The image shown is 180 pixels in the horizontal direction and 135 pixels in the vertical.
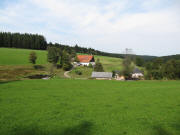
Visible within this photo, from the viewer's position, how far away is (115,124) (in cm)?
640

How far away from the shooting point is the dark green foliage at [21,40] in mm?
102812

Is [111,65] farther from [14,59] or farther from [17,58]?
[14,59]

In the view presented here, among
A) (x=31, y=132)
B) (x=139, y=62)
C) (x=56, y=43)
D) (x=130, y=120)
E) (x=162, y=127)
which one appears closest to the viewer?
(x=31, y=132)

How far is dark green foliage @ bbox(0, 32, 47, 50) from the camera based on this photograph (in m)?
103

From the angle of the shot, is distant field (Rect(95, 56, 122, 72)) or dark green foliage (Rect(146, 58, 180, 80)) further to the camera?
distant field (Rect(95, 56, 122, 72))

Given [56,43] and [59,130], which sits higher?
[56,43]

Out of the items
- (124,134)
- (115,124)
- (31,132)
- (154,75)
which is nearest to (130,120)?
(115,124)

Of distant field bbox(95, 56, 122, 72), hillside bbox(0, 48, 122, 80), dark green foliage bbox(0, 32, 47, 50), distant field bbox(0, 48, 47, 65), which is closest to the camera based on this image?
hillside bbox(0, 48, 122, 80)

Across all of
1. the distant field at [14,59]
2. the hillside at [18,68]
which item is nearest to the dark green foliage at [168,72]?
the hillside at [18,68]

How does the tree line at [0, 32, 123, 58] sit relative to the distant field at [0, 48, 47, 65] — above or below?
above

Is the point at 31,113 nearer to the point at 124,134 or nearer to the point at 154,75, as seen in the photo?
the point at 124,134

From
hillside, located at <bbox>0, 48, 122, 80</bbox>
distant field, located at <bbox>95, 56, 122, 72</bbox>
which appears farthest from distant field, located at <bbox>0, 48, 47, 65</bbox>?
distant field, located at <bbox>95, 56, 122, 72</bbox>

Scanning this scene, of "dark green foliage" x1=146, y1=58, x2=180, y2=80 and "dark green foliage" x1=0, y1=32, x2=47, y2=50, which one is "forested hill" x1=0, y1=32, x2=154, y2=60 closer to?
"dark green foliage" x1=0, y1=32, x2=47, y2=50

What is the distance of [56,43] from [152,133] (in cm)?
15829
